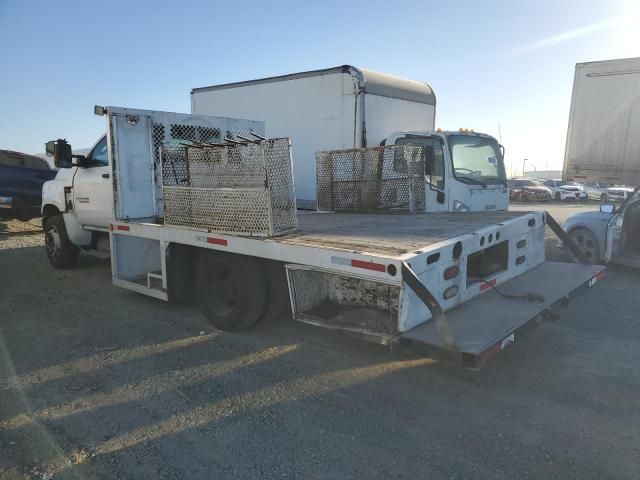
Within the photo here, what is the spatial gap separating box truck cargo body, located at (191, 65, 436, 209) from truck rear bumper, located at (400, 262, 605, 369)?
4293 mm

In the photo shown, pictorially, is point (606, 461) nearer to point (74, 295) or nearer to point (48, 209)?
point (74, 295)

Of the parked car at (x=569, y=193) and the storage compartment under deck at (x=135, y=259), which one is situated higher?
the storage compartment under deck at (x=135, y=259)

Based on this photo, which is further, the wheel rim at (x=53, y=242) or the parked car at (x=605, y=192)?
the parked car at (x=605, y=192)

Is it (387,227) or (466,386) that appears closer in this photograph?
(466,386)

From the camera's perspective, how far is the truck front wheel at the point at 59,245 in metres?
7.88

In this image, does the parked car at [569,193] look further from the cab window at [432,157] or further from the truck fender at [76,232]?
the truck fender at [76,232]

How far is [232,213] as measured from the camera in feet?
15.3

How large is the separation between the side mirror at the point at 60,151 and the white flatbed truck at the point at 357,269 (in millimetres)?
36

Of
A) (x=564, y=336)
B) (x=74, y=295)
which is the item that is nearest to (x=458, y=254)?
(x=564, y=336)

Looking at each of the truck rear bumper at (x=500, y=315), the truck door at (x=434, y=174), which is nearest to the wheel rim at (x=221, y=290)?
the truck rear bumper at (x=500, y=315)

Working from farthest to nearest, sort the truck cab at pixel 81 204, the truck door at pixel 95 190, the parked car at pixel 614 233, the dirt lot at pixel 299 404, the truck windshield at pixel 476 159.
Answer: the parked car at pixel 614 233 < the truck windshield at pixel 476 159 < the truck cab at pixel 81 204 < the truck door at pixel 95 190 < the dirt lot at pixel 299 404

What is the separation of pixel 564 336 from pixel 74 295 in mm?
6074

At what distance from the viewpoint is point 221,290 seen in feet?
17.0

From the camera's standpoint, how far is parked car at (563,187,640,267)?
24.8 feet
